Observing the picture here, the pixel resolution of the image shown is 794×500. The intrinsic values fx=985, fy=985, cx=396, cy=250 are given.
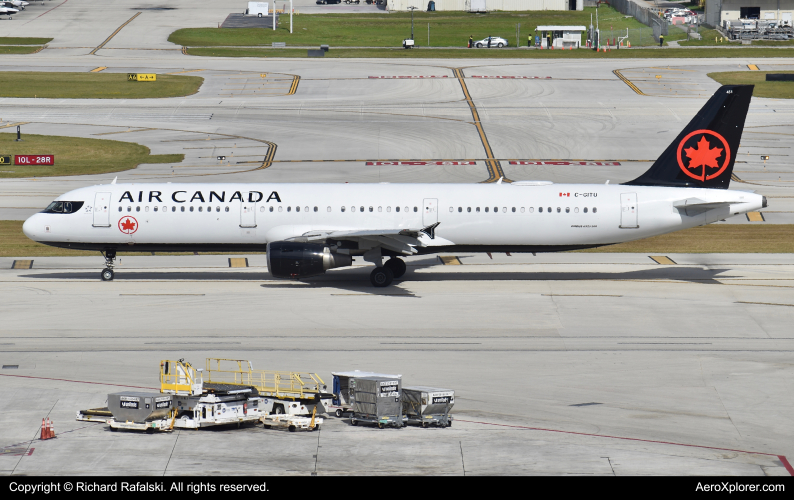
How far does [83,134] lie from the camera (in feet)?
273

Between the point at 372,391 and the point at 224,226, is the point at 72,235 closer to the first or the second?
the point at 224,226

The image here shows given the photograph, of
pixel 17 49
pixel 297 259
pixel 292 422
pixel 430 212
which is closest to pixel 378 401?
pixel 292 422

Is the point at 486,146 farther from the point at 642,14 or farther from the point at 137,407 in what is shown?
the point at 642,14

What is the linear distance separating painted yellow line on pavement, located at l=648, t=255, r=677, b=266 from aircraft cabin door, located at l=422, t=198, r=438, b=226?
41.8ft

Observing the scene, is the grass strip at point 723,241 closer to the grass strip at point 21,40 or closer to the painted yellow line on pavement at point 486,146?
the painted yellow line on pavement at point 486,146

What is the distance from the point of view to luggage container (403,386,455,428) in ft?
82.5

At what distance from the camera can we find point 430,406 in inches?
991

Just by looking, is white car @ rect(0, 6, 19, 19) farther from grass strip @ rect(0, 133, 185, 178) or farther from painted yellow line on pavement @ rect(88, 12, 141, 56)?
grass strip @ rect(0, 133, 185, 178)

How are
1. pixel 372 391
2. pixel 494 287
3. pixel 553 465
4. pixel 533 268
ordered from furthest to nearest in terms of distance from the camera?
1. pixel 533 268
2. pixel 494 287
3. pixel 372 391
4. pixel 553 465

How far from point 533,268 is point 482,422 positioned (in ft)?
74.9

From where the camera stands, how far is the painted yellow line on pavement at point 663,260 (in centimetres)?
4878

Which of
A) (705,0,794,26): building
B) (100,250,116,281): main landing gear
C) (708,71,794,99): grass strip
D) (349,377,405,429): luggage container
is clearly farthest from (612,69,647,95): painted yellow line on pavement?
(349,377,405,429): luggage container

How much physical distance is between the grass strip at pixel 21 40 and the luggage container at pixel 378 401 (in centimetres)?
11860

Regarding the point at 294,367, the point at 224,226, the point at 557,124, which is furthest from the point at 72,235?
the point at 557,124
